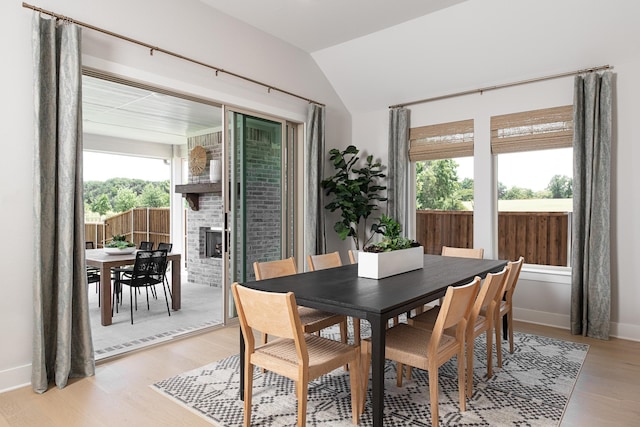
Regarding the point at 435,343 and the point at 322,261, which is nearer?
the point at 435,343

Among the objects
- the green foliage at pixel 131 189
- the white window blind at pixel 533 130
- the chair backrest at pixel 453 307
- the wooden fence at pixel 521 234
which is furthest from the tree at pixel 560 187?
the green foliage at pixel 131 189

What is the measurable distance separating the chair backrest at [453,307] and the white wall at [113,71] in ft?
8.71

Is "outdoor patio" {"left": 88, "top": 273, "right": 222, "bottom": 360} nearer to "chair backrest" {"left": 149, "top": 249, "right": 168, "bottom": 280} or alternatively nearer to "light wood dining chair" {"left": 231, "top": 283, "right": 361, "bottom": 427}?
"chair backrest" {"left": 149, "top": 249, "right": 168, "bottom": 280}

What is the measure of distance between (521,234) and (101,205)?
361 inches

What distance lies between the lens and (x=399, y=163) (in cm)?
509

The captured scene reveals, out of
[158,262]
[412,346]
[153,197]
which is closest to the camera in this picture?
[412,346]

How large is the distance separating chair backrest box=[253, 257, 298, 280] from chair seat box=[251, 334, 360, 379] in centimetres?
69

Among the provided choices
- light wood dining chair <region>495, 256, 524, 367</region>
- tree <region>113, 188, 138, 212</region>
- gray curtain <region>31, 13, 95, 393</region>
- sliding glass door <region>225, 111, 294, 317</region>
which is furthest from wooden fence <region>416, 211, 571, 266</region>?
tree <region>113, 188, 138, 212</region>

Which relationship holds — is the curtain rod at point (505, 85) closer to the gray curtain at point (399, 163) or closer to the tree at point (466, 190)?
the gray curtain at point (399, 163)

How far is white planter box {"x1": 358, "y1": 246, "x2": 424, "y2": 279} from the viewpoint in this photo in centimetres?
264

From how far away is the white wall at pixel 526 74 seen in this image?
11.9ft

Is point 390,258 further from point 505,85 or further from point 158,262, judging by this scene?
point 158,262

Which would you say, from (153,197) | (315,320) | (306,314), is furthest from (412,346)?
(153,197)

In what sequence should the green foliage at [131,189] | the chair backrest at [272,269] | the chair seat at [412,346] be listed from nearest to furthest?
the chair seat at [412,346], the chair backrest at [272,269], the green foliage at [131,189]
